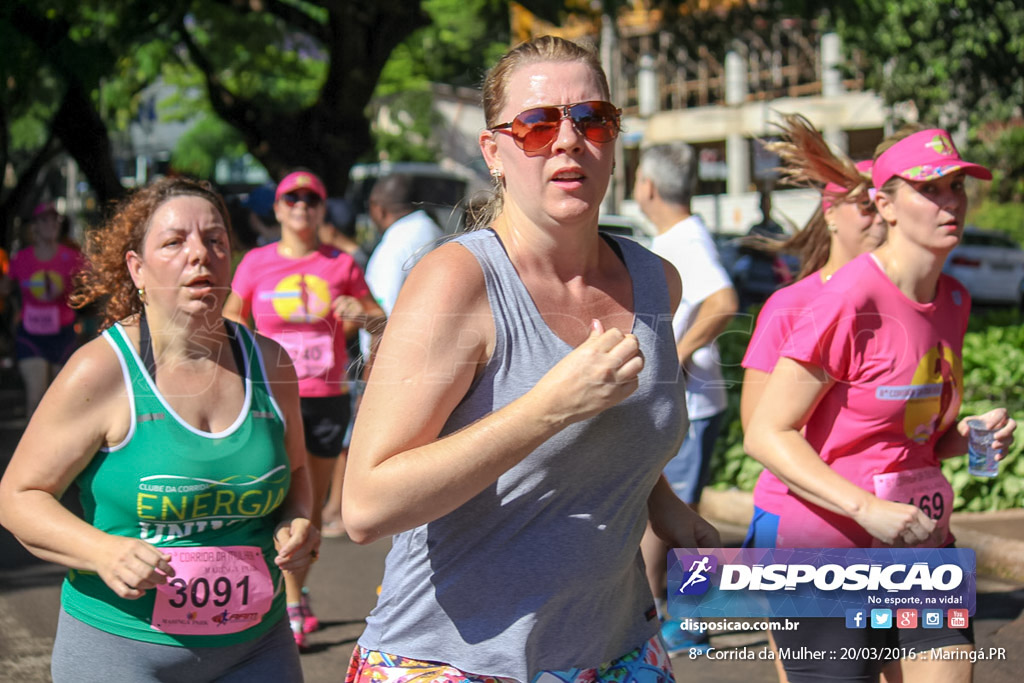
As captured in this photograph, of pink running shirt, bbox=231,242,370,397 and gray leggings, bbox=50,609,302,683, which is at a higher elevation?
pink running shirt, bbox=231,242,370,397

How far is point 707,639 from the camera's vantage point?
5.21m

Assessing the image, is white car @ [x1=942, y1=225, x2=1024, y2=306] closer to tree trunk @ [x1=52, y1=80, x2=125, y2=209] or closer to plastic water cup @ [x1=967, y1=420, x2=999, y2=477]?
tree trunk @ [x1=52, y1=80, x2=125, y2=209]

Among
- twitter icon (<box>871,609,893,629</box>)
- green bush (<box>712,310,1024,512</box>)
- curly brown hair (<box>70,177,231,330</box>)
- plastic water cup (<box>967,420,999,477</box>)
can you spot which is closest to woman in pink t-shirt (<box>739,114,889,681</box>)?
twitter icon (<box>871,609,893,629</box>)

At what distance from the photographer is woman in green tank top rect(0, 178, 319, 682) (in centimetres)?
287

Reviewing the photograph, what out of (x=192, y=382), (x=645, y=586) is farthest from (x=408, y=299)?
(x=192, y=382)

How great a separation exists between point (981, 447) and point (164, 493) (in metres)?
2.16

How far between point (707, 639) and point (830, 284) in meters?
2.39

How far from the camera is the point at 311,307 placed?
6.18m

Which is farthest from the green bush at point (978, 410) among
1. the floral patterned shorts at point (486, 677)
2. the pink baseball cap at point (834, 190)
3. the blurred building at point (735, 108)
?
the blurred building at point (735, 108)

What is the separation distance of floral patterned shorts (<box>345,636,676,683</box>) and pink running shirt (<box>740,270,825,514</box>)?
94 centimetres

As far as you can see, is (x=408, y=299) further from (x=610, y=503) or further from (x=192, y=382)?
(x=192, y=382)

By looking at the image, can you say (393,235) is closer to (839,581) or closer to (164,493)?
(164,493)

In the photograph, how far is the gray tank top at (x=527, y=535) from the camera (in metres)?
2.19

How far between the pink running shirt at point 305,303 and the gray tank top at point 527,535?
3.78 m
